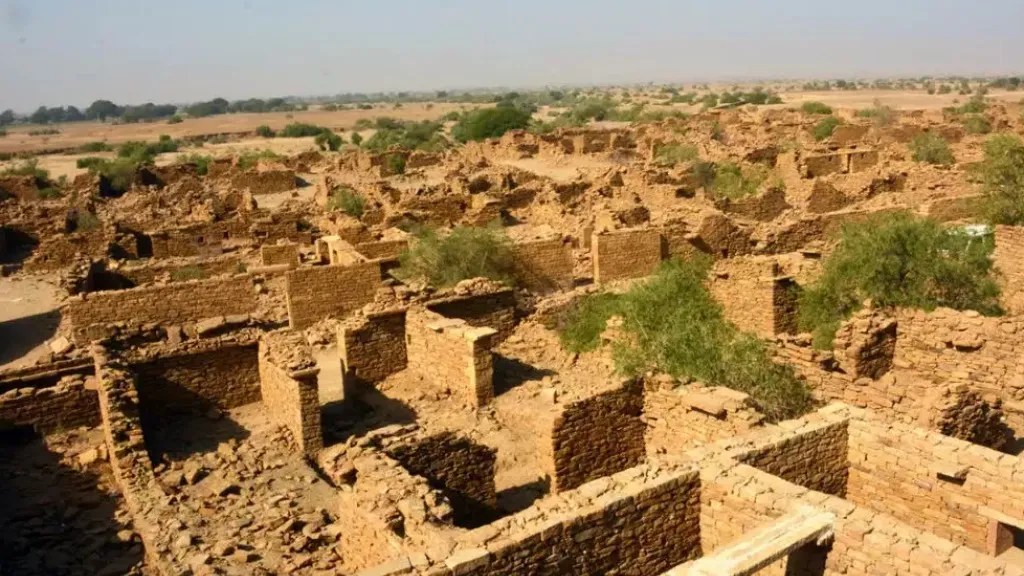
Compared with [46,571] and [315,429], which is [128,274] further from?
[46,571]

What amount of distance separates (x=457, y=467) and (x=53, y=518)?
4386mm

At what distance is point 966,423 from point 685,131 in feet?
138

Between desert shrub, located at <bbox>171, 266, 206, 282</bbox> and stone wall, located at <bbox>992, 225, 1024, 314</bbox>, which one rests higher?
stone wall, located at <bbox>992, 225, 1024, 314</bbox>

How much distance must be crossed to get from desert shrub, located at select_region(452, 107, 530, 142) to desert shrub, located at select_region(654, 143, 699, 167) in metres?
28.8

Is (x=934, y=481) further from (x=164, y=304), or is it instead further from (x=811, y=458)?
(x=164, y=304)

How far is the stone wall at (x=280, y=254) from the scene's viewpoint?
64.6 feet

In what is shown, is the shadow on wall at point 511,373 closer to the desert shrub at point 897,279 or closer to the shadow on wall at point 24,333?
the desert shrub at point 897,279

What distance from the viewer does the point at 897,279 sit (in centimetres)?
1334

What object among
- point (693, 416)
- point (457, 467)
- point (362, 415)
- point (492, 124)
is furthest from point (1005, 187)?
point (492, 124)

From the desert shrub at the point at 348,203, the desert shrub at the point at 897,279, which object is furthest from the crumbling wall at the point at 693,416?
the desert shrub at the point at 348,203

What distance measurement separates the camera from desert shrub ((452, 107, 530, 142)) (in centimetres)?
6612

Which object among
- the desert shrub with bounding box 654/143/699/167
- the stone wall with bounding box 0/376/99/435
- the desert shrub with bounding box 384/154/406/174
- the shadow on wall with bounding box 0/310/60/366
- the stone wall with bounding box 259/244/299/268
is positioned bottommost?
the shadow on wall with bounding box 0/310/60/366

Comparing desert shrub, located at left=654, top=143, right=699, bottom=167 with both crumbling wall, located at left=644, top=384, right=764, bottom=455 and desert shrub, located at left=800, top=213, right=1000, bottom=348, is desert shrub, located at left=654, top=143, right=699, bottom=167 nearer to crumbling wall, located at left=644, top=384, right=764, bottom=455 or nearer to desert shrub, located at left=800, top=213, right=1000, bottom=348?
desert shrub, located at left=800, top=213, right=1000, bottom=348

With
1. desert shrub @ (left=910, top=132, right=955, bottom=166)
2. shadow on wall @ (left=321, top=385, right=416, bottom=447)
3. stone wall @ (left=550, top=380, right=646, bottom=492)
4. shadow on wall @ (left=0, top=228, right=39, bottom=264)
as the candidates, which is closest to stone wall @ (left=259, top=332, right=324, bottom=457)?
shadow on wall @ (left=321, top=385, right=416, bottom=447)
